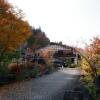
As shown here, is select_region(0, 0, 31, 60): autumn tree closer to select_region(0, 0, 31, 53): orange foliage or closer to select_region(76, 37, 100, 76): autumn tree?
select_region(0, 0, 31, 53): orange foliage

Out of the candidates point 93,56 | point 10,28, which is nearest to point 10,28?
point 10,28

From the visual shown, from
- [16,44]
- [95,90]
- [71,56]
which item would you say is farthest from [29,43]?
[95,90]

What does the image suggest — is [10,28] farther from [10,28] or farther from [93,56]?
[93,56]

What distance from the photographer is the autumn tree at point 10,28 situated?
25.7m

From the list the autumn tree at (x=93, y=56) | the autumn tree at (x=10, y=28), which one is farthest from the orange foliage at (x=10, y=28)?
the autumn tree at (x=93, y=56)

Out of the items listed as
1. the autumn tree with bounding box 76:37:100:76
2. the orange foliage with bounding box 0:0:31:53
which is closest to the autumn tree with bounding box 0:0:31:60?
the orange foliage with bounding box 0:0:31:53

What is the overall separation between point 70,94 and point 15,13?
1565cm

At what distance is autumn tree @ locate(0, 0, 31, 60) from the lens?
25688mm

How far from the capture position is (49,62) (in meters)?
38.5

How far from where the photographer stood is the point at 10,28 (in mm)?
25922

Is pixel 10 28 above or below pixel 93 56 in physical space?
above

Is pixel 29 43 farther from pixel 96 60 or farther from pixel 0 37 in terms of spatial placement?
pixel 96 60

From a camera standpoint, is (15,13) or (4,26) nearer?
(4,26)

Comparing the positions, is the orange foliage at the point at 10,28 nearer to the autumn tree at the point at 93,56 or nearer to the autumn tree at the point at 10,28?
the autumn tree at the point at 10,28
